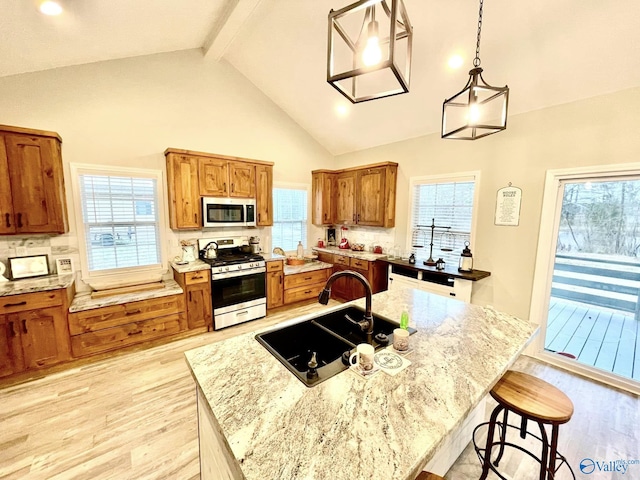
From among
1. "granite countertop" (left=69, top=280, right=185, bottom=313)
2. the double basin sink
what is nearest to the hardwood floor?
"granite countertop" (left=69, top=280, right=185, bottom=313)

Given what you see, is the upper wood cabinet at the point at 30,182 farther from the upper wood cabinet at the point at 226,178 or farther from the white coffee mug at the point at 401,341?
the white coffee mug at the point at 401,341

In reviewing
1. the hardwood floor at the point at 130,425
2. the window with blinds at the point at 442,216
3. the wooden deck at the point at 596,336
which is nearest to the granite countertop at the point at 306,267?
the window with blinds at the point at 442,216

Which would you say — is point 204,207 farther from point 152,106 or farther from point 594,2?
point 594,2

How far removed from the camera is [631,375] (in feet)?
8.66

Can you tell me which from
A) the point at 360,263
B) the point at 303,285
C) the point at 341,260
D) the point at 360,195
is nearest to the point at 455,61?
the point at 360,195

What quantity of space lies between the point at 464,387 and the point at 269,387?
34.5 inches

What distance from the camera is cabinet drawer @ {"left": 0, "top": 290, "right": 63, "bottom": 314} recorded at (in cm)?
244

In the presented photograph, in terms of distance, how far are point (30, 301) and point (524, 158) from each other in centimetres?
544

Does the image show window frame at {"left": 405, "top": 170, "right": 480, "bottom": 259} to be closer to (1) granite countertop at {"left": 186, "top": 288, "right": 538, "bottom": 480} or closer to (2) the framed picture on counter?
(1) granite countertop at {"left": 186, "top": 288, "right": 538, "bottom": 480}

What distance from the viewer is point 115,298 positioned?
3061 millimetres

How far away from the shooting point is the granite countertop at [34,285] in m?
2.48

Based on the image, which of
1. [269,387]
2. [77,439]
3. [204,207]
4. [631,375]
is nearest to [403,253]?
[631,375]

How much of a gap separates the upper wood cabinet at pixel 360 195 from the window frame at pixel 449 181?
0.29 metres

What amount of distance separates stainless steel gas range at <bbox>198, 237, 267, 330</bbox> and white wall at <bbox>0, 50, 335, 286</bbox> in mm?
594
